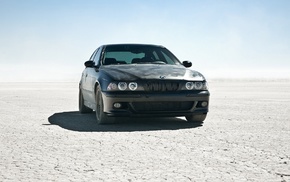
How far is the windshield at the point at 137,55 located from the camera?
9758 millimetres

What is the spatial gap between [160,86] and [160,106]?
1.14 feet

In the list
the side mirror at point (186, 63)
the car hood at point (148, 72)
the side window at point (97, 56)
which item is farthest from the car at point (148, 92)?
the side window at point (97, 56)

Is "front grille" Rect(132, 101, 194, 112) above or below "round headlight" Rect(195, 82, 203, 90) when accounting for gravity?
below

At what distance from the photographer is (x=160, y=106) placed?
834 centimetres

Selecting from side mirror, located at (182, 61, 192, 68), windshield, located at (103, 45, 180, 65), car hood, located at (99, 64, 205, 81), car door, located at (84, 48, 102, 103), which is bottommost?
car door, located at (84, 48, 102, 103)

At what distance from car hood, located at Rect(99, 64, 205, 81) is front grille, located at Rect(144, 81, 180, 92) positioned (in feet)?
0.29

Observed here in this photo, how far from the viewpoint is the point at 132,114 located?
27.1 feet

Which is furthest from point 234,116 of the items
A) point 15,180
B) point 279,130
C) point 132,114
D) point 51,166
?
point 15,180

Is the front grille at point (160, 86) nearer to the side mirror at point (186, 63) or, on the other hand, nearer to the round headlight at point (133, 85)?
the round headlight at point (133, 85)

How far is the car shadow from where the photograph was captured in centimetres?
830

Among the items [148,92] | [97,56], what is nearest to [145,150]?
[148,92]

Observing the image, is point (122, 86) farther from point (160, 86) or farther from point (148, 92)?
point (160, 86)

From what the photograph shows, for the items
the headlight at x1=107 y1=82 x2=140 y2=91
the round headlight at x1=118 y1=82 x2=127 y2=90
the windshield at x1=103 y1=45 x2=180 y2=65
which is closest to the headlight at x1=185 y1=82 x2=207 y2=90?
the headlight at x1=107 y1=82 x2=140 y2=91

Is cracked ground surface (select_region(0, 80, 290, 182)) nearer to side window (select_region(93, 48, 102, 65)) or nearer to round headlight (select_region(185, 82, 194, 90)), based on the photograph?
round headlight (select_region(185, 82, 194, 90))
